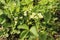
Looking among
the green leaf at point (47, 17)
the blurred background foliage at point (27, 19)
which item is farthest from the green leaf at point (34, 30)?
the green leaf at point (47, 17)

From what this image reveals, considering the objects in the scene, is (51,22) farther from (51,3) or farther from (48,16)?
(51,3)

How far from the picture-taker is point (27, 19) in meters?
2.12

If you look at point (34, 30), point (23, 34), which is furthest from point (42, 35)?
point (23, 34)

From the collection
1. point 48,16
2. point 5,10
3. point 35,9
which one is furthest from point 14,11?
point 48,16

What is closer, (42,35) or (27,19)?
(42,35)

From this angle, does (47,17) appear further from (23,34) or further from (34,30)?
(23,34)

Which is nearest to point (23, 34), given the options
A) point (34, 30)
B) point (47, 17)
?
point (34, 30)

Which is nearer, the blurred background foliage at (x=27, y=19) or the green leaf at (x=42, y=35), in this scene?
the green leaf at (x=42, y=35)

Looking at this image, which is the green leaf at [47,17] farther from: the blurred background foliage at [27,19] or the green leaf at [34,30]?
the green leaf at [34,30]

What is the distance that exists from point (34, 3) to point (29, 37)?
51 centimetres

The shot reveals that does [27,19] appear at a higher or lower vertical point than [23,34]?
higher

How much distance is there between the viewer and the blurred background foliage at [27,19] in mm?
2066

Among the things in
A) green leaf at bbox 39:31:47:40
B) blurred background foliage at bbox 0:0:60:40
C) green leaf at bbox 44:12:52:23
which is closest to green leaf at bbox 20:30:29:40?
blurred background foliage at bbox 0:0:60:40

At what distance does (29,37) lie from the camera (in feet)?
6.66
